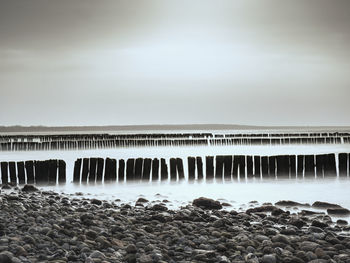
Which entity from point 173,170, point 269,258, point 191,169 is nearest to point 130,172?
point 173,170

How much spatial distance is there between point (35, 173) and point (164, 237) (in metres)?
10.6

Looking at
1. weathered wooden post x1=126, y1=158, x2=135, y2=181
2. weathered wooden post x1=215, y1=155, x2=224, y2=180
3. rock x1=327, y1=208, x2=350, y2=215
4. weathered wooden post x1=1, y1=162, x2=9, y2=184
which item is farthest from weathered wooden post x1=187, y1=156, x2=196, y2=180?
rock x1=327, y1=208, x2=350, y2=215

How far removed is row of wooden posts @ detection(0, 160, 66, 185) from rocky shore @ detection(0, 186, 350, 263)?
22.5 ft

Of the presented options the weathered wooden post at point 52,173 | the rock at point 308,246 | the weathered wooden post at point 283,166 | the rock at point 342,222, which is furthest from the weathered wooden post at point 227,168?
the rock at point 308,246

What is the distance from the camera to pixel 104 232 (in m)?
7.46

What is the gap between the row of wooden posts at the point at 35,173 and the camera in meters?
16.8

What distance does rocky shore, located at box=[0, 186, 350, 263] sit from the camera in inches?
244

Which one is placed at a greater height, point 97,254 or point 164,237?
point 97,254

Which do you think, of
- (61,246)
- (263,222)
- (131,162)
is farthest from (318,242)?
(131,162)

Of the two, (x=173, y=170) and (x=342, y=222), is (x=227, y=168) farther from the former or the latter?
(x=342, y=222)

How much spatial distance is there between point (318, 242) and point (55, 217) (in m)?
4.29

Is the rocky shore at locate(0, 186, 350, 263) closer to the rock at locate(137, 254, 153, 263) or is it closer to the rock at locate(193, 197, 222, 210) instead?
the rock at locate(137, 254, 153, 263)

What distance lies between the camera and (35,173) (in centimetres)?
1697

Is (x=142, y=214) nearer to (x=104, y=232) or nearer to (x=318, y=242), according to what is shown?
(x=104, y=232)
